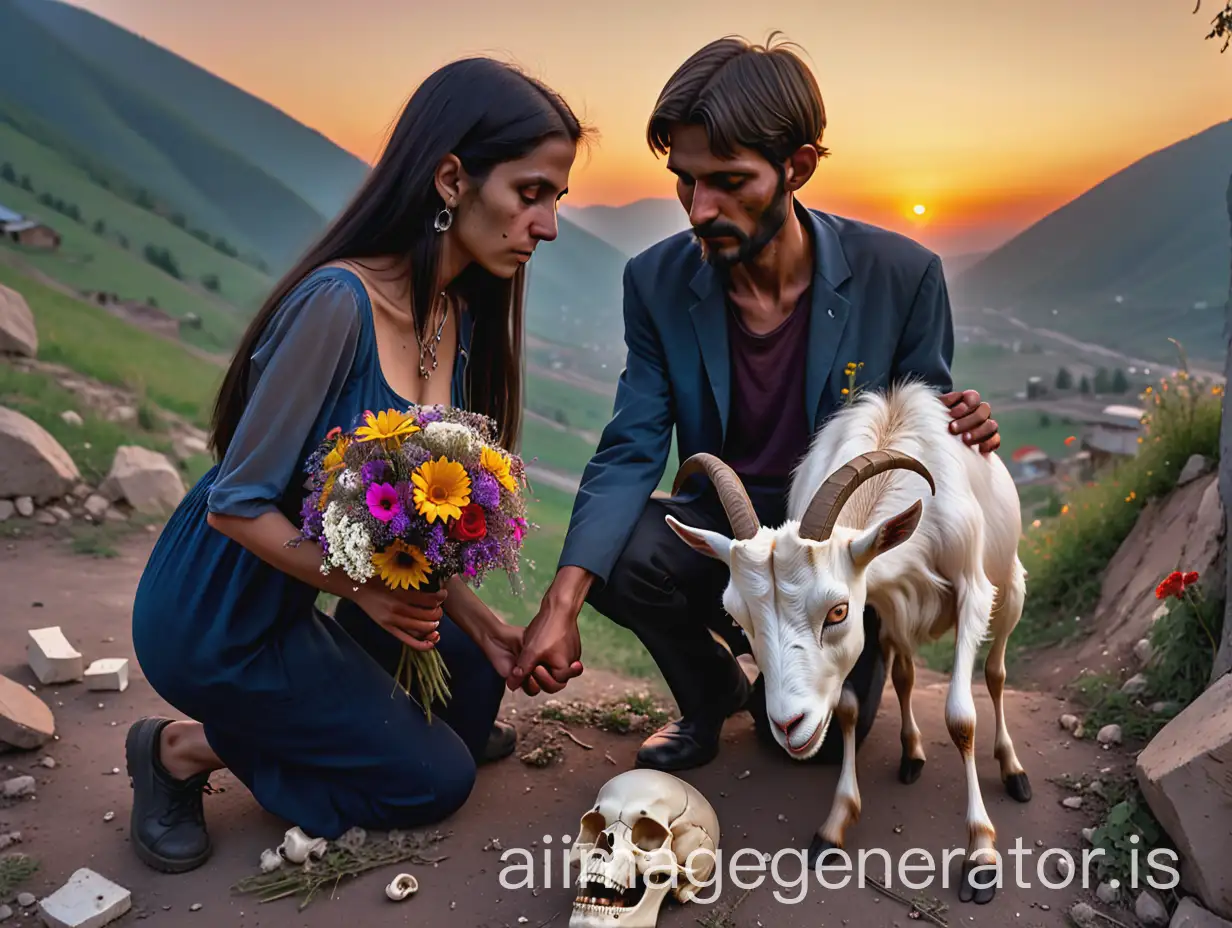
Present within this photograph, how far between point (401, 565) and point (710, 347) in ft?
4.98

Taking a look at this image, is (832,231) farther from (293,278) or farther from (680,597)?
(293,278)

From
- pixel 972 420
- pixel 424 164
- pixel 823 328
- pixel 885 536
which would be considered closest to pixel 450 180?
pixel 424 164

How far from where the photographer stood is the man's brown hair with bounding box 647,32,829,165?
3.20 m

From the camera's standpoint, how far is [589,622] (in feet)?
18.7

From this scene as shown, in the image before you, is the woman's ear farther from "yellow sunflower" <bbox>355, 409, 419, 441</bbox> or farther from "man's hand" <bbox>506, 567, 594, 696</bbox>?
"man's hand" <bbox>506, 567, 594, 696</bbox>

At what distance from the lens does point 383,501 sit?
2574 millimetres

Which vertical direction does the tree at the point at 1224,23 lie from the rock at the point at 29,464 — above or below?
above

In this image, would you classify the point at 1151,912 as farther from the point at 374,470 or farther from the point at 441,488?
the point at 374,470

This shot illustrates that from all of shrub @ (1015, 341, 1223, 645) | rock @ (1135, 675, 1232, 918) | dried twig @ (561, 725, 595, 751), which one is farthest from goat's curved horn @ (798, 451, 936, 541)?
shrub @ (1015, 341, 1223, 645)

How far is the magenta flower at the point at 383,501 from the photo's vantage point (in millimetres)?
2547

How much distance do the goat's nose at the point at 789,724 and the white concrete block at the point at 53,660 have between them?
3396mm

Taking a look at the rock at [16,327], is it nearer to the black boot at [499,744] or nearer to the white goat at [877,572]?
the black boot at [499,744]

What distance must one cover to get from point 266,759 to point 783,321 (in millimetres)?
2423

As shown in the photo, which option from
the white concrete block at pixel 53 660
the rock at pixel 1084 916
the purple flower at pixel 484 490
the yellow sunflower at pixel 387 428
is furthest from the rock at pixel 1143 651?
the white concrete block at pixel 53 660
